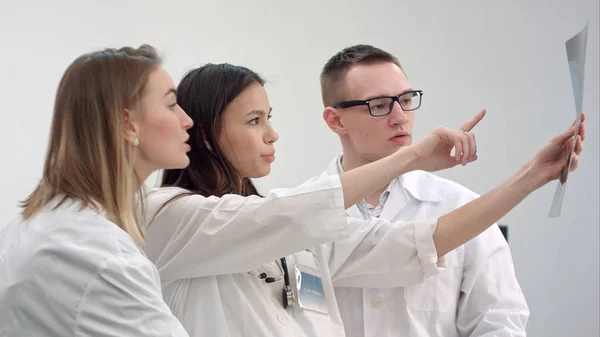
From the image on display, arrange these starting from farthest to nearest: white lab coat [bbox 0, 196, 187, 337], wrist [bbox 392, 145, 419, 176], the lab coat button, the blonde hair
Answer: the lab coat button < wrist [bbox 392, 145, 419, 176] < the blonde hair < white lab coat [bbox 0, 196, 187, 337]

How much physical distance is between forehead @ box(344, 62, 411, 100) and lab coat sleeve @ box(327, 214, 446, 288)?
39 cm

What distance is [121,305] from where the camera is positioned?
3.75 ft

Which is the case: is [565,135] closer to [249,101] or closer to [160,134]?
[249,101]

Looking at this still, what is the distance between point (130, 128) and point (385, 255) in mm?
742

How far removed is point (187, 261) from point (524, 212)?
7.86 ft

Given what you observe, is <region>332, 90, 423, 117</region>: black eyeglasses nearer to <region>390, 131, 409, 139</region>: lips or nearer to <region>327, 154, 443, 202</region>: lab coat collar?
<region>390, 131, 409, 139</region>: lips

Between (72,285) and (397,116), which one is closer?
(72,285)

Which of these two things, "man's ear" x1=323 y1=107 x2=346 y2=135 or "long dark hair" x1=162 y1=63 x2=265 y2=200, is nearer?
"long dark hair" x1=162 y1=63 x2=265 y2=200

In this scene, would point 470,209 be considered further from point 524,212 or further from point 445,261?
point 524,212

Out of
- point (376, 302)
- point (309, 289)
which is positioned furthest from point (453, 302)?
point (309, 289)

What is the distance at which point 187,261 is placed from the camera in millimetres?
1554

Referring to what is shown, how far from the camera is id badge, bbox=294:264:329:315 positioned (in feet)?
5.50

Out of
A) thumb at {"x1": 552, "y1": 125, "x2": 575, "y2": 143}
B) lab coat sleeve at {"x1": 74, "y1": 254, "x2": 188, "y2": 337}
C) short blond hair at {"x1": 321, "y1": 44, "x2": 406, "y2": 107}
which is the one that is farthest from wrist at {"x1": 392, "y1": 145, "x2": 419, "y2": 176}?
lab coat sleeve at {"x1": 74, "y1": 254, "x2": 188, "y2": 337}

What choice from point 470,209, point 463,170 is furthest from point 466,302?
point 463,170
